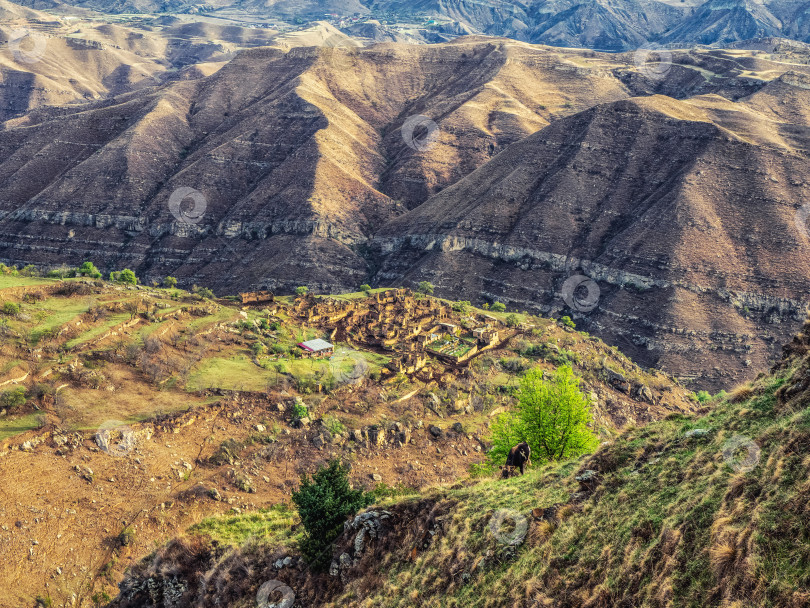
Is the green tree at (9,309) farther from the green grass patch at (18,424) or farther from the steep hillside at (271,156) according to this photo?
the steep hillside at (271,156)

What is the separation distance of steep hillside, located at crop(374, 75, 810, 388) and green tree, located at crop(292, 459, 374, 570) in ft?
196

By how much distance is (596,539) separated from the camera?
488 inches

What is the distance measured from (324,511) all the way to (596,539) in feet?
26.7

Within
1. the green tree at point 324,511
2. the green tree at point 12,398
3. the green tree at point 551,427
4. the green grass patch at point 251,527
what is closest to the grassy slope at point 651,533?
the green tree at point 324,511

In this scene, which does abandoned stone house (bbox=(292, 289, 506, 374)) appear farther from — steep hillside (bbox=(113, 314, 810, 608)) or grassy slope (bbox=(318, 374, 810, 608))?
grassy slope (bbox=(318, 374, 810, 608))

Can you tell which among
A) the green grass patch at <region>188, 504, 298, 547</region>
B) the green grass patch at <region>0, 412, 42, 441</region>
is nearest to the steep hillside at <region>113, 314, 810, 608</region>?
the green grass patch at <region>188, 504, 298, 547</region>

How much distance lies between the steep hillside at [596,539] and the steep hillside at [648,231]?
58934mm

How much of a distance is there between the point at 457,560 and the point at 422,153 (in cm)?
11546

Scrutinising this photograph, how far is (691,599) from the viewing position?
970 cm

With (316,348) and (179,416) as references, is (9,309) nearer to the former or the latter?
(179,416)

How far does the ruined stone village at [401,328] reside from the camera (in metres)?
43.4

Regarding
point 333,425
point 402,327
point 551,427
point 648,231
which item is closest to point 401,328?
point 402,327

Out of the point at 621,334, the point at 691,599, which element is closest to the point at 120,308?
the point at 691,599

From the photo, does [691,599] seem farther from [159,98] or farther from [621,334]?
[159,98]
